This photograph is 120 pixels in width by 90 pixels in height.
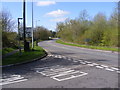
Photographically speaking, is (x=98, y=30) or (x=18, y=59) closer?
(x=18, y=59)

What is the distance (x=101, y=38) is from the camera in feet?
134

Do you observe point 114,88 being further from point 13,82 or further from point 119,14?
point 119,14

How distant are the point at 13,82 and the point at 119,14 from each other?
27296 mm

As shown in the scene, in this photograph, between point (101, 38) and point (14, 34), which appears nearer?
point (14, 34)

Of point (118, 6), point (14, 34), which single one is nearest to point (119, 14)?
point (118, 6)

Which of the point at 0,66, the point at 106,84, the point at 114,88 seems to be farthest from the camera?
the point at 0,66

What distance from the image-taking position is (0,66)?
1023cm

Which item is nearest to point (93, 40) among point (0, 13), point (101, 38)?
point (101, 38)

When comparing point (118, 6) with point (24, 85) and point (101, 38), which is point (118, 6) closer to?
point (101, 38)

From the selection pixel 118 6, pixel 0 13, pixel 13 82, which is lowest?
pixel 13 82

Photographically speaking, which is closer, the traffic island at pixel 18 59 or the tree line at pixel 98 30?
the traffic island at pixel 18 59

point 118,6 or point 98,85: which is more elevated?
point 118,6

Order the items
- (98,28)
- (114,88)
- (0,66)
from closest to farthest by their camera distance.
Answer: (114,88) < (0,66) < (98,28)

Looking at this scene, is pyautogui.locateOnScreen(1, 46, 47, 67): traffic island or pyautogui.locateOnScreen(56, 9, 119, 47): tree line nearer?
pyautogui.locateOnScreen(1, 46, 47, 67): traffic island
